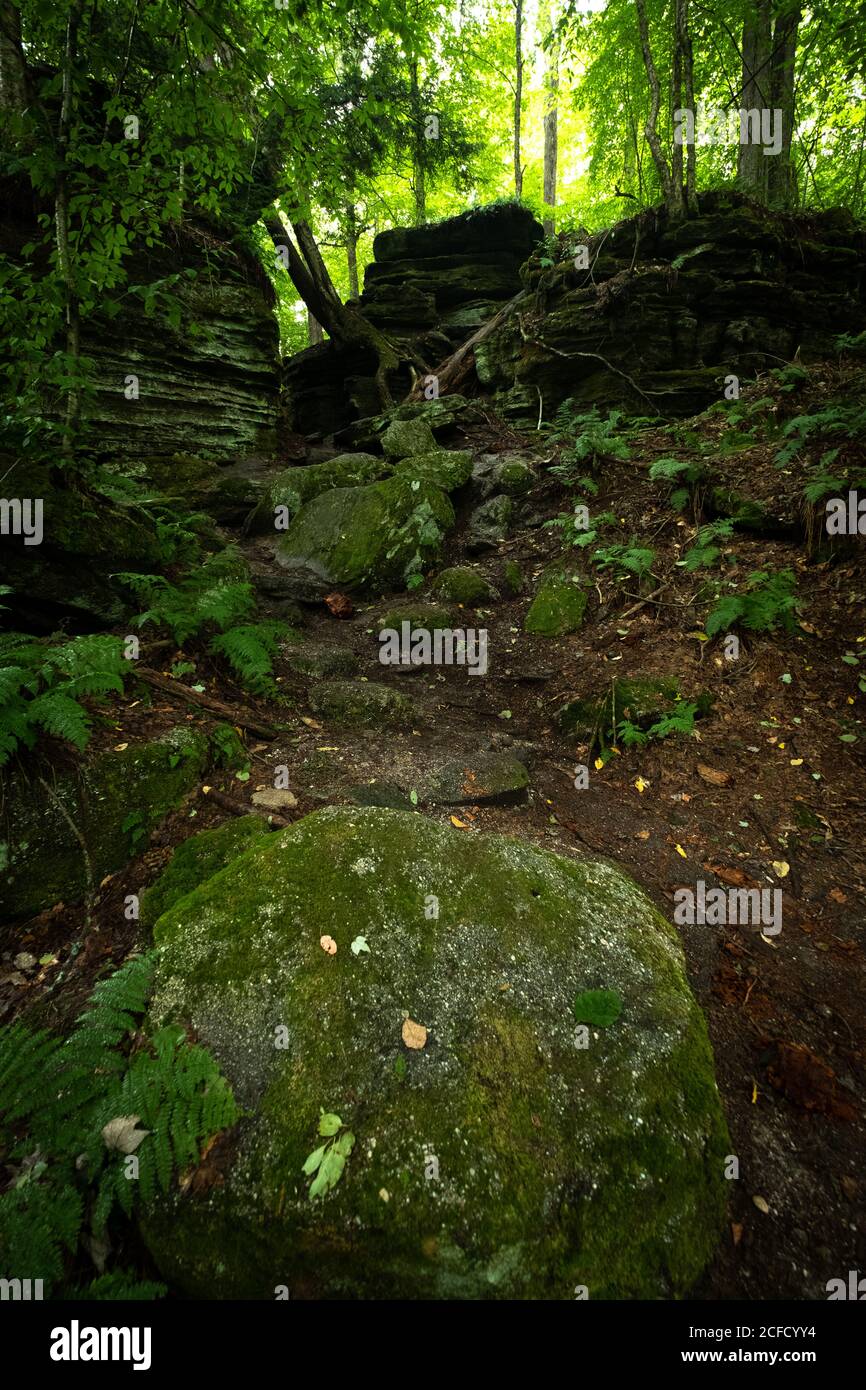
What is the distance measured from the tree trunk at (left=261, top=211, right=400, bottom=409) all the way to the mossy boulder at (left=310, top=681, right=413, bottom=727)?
1039 cm

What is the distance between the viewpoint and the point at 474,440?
34.1ft

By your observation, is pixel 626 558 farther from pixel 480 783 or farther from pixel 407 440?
pixel 407 440

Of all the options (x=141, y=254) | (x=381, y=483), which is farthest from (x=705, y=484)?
(x=141, y=254)

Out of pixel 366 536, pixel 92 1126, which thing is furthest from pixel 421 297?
pixel 92 1126

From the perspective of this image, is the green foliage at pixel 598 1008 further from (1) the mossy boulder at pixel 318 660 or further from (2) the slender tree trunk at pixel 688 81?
(2) the slender tree trunk at pixel 688 81

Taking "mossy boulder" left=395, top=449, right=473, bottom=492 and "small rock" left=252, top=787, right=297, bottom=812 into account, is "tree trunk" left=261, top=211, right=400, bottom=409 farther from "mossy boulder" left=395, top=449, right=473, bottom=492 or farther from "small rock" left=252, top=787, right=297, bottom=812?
"small rock" left=252, top=787, right=297, bottom=812

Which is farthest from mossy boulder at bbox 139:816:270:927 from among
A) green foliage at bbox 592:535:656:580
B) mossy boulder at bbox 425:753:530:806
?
green foliage at bbox 592:535:656:580

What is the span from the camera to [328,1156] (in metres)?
1.74

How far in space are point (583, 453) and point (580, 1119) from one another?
8240 mm

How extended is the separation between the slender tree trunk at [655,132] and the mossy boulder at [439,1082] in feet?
42.3

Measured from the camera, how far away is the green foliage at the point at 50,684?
288 cm

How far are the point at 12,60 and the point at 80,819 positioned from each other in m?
8.38

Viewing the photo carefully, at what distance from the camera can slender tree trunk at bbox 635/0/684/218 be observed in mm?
8836
